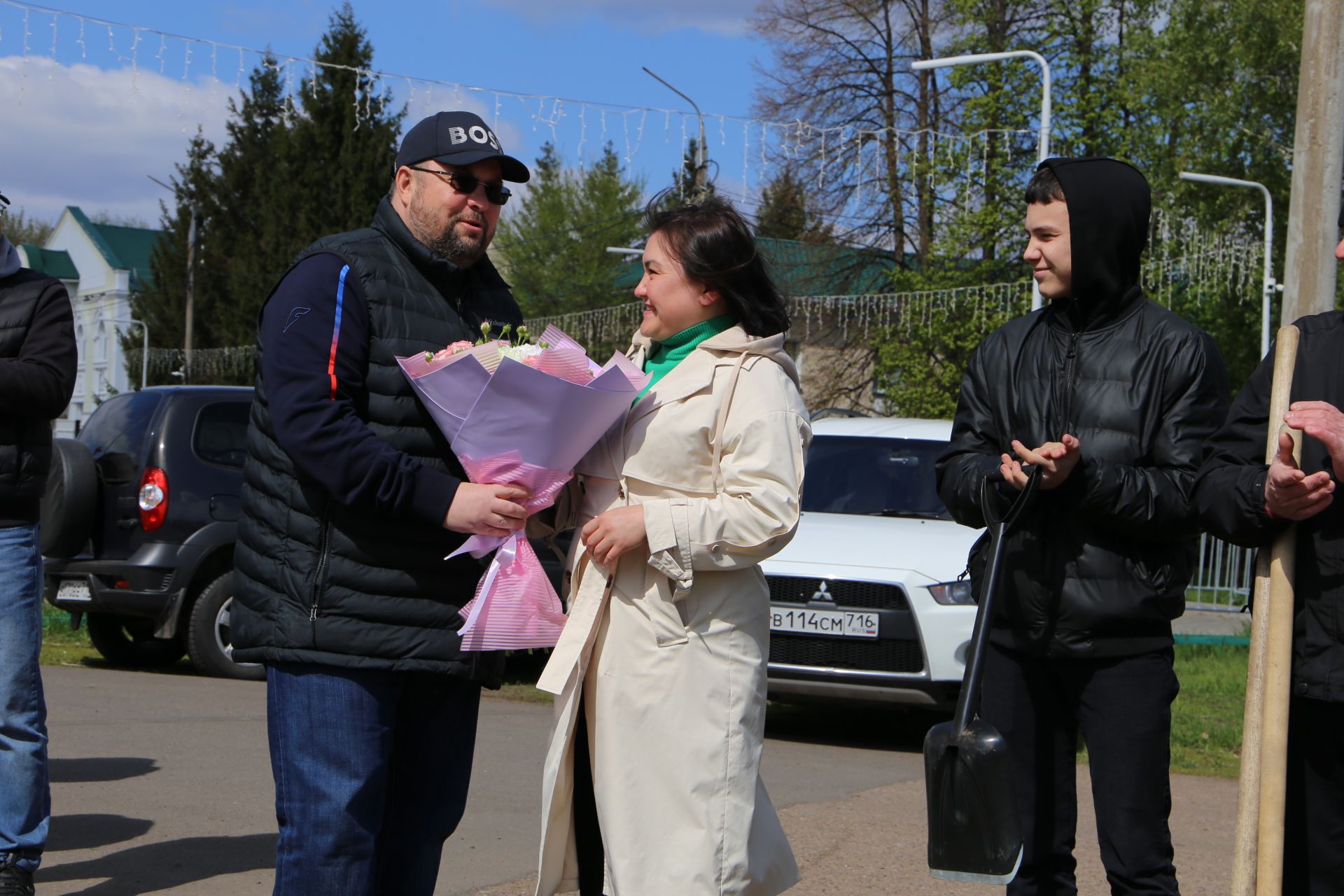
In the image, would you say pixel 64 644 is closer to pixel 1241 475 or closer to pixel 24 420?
pixel 24 420

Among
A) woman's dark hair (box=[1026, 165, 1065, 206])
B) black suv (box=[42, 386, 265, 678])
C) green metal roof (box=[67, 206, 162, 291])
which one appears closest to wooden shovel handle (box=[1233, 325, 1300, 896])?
woman's dark hair (box=[1026, 165, 1065, 206])

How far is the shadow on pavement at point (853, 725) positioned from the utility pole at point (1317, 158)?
3.53 meters

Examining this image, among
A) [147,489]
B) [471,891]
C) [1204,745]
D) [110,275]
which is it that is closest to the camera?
[471,891]

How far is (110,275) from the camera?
71.9 metres

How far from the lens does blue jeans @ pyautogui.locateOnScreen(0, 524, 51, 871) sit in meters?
4.16

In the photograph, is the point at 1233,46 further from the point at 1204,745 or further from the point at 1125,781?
the point at 1125,781

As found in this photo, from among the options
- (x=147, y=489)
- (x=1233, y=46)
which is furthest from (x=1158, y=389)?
(x=1233, y=46)

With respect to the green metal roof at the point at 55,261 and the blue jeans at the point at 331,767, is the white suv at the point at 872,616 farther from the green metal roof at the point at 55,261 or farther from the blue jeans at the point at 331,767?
the green metal roof at the point at 55,261

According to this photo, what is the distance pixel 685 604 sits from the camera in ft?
11.2

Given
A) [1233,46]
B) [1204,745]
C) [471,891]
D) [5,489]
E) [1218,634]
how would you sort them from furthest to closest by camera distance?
[1233,46] < [1218,634] < [1204,745] < [471,891] < [5,489]

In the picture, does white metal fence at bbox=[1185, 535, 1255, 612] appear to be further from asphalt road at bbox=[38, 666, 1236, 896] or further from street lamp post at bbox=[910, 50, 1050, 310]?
asphalt road at bbox=[38, 666, 1236, 896]

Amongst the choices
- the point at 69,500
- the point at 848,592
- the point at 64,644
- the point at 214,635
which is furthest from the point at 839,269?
the point at 69,500

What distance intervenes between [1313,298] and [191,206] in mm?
46837

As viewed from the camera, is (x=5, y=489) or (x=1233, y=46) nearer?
(x=5, y=489)
